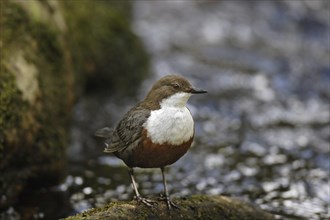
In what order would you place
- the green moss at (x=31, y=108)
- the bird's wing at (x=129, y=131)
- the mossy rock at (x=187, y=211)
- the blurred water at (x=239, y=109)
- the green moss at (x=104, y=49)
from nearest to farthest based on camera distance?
the mossy rock at (x=187, y=211) < the bird's wing at (x=129, y=131) < the green moss at (x=31, y=108) < the blurred water at (x=239, y=109) < the green moss at (x=104, y=49)

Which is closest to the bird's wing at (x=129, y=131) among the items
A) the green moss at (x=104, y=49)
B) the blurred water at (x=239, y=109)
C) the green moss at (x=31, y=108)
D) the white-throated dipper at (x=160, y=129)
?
the white-throated dipper at (x=160, y=129)

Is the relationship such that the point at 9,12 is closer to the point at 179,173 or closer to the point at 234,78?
the point at 179,173

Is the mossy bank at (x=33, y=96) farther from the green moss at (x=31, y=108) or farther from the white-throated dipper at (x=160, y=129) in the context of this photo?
the white-throated dipper at (x=160, y=129)

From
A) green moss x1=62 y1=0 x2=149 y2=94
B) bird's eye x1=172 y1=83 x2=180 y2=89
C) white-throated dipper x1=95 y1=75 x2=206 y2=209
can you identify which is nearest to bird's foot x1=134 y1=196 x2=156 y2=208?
white-throated dipper x1=95 y1=75 x2=206 y2=209

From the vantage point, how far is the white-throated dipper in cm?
377

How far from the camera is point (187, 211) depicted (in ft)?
13.0

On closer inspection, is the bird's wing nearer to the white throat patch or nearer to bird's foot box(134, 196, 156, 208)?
the white throat patch

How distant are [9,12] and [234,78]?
495cm

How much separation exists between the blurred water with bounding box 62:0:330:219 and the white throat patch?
6.07 feet

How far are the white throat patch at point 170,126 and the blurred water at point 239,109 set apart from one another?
1826 mm

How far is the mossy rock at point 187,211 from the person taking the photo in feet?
11.8

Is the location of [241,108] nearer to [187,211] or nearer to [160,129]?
[187,211]

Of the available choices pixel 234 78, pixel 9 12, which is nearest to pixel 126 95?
pixel 234 78

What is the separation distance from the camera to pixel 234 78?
974 centimetres
